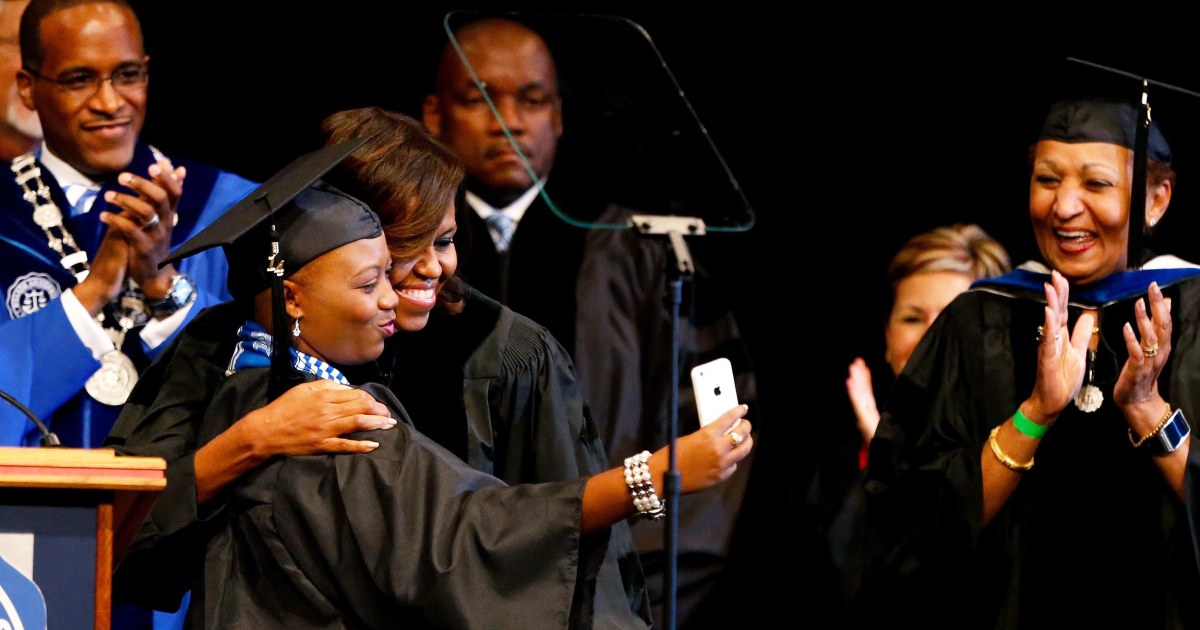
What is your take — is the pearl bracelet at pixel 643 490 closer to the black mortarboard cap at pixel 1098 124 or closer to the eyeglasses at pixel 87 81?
the black mortarboard cap at pixel 1098 124

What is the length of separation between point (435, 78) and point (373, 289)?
2.00m

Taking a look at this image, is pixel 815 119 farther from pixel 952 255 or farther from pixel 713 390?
pixel 713 390

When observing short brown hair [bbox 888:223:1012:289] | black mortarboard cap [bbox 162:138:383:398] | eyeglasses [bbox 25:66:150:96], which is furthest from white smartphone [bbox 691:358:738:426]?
short brown hair [bbox 888:223:1012:289]

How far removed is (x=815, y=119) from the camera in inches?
208

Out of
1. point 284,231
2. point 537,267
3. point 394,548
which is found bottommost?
point 394,548

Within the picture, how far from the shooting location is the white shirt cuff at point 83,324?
12.5ft

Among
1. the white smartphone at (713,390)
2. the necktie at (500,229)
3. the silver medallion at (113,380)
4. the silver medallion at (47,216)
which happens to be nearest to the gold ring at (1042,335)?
the white smartphone at (713,390)

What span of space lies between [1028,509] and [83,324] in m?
2.23

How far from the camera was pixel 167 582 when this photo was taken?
3096 mm

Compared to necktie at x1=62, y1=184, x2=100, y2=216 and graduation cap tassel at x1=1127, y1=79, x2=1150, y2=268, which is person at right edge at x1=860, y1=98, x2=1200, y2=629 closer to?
graduation cap tassel at x1=1127, y1=79, x2=1150, y2=268

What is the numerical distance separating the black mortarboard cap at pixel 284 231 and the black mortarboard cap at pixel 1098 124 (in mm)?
1699

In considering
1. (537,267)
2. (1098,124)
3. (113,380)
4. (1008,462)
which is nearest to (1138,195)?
(1098,124)

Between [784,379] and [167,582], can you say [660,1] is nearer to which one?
[784,379]

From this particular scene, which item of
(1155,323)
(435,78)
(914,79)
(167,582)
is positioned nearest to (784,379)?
(914,79)
